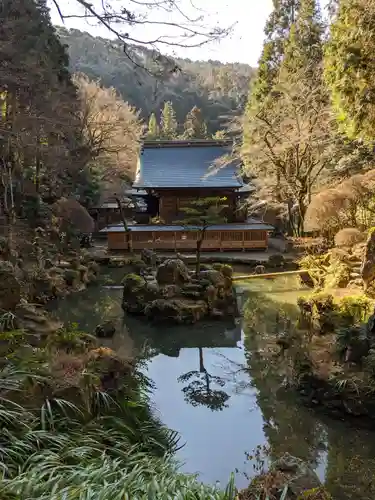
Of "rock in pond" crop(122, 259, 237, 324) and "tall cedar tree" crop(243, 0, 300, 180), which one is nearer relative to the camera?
"rock in pond" crop(122, 259, 237, 324)

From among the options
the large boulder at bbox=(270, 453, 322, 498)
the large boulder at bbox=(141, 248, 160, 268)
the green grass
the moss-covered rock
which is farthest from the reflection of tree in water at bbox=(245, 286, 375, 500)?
the large boulder at bbox=(141, 248, 160, 268)

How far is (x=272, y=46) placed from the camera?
78.5 ft

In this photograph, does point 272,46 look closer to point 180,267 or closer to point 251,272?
point 251,272

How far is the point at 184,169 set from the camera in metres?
22.1

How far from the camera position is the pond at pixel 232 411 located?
4.32m

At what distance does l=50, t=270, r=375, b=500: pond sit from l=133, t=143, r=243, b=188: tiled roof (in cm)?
1184

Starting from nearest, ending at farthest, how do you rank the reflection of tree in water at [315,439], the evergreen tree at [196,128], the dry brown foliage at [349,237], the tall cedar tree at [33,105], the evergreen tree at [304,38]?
the reflection of tree in water at [315,439] → the tall cedar tree at [33,105] → the dry brown foliage at [349,237] → the evergreen tree at [304,38] → the evergreen tree at [196,128]

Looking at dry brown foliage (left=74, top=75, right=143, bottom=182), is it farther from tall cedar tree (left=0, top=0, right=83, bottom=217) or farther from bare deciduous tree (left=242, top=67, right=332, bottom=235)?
bare deciduous tree (left=242, top=67, right=332, bottom=235)

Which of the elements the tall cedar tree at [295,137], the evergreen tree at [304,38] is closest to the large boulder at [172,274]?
the tall cedar tree at [295,137]

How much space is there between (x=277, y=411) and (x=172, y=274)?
589cm

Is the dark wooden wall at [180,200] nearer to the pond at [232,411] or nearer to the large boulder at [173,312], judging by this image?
the large boulder at [173,312]

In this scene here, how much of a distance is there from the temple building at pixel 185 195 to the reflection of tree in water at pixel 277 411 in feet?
32.9

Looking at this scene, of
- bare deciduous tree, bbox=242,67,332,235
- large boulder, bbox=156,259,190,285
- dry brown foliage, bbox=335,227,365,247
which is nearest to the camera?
large boulder, bbox=156,259,190,285

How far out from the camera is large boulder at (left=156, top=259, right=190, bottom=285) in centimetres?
1100
